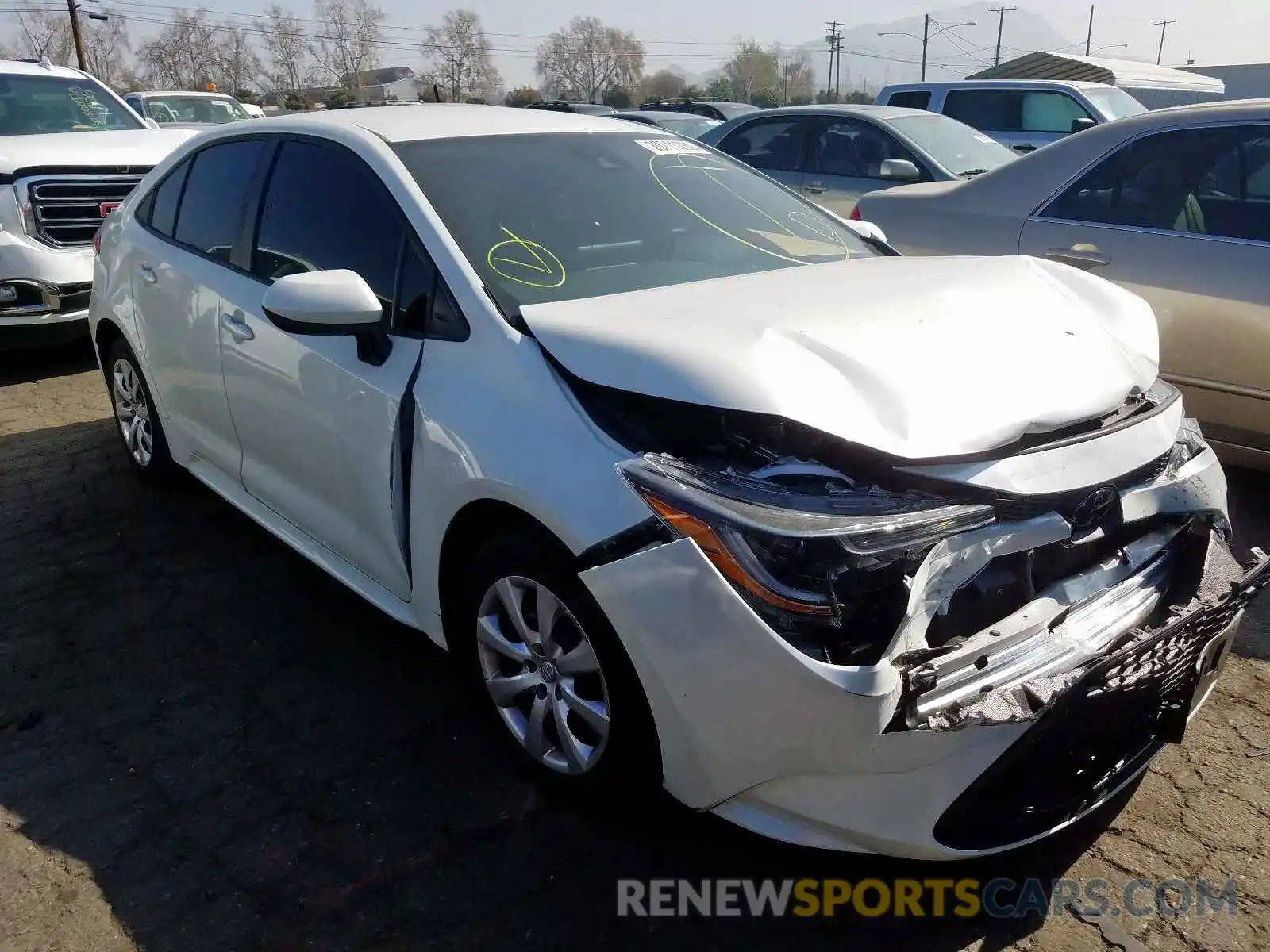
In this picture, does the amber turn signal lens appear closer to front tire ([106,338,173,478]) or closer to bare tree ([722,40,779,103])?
front tire ([106,338,173,478])

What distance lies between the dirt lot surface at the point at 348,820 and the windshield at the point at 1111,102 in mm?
9245

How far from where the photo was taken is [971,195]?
494 cm

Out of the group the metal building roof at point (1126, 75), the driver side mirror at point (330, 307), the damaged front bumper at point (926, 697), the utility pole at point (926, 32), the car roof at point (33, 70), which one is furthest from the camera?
the utility pole at point (926, 32)

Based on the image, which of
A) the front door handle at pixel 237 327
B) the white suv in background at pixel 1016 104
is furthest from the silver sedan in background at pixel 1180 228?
the white suv in background at pixel 1016 104

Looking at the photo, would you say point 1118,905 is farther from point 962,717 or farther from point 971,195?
point 971,195

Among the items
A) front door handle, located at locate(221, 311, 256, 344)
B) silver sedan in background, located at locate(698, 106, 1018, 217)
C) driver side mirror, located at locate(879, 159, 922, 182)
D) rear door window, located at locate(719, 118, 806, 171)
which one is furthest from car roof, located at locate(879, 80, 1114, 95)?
front door handle, located at locate(221, 311, 256, 344)

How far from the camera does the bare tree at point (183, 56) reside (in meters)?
67.9

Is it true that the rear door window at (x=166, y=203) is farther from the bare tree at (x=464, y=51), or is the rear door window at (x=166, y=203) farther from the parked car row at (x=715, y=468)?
the bare tree at (x=464, y=51)

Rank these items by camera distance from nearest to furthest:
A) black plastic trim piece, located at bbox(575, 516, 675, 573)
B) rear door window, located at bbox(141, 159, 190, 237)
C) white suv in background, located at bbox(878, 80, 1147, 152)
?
black plastic trim piece, located at bbox(575, 516, 675, 573)
rear door window, located at bbox(141, 159, 190, 237)
white suv in background, located at bbox(878, 80, 1147, 152)

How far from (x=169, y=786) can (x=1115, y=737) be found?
2.35 m

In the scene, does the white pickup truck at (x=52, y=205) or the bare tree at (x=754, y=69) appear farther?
the bare tree at (x=754, y=69)

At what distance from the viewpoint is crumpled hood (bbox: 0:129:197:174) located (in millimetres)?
6672

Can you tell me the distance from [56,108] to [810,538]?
8027mm

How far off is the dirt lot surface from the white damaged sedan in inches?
10.7
